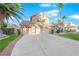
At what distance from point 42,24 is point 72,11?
3.44 feet

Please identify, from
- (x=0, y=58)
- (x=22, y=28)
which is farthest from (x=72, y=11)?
(x=0, y=58)

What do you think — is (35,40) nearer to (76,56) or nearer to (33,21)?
(33,21)

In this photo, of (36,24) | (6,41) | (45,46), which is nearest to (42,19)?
(36,24)

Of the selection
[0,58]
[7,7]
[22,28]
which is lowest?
[0,58]

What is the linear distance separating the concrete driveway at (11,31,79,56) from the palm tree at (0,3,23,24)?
74cm

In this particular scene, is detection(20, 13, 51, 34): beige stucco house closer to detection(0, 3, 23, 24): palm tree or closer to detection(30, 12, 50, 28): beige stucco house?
detection(30, 12, 50, 28): beige stucco house

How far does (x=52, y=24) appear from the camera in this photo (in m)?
8.84

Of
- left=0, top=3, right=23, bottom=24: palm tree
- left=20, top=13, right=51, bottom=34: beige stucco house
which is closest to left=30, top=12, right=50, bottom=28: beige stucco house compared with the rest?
left=20, top=13, right=51, bottom=34: beige stucco house

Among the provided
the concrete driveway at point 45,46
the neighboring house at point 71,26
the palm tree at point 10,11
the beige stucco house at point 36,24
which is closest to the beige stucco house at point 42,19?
the beige stucco house at point 36,24

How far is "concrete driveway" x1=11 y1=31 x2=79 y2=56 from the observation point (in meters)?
8.23

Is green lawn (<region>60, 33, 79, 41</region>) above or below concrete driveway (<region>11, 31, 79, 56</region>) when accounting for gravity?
above

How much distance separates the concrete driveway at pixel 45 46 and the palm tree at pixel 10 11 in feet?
2.42

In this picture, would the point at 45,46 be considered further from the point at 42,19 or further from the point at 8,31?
the point at 8,31

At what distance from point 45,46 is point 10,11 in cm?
147
